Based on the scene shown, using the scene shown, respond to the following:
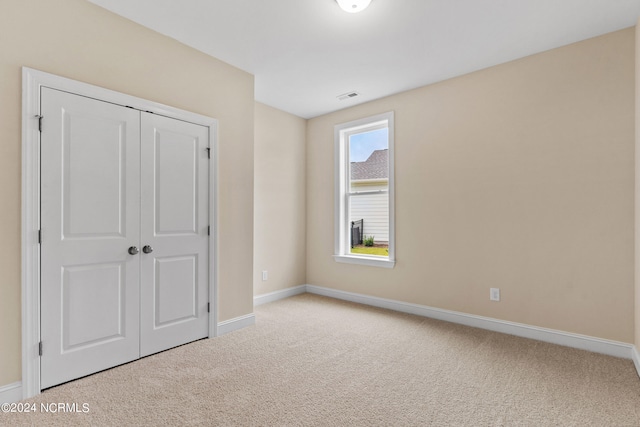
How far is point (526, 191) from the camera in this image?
3064mm

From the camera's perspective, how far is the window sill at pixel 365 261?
405 cm

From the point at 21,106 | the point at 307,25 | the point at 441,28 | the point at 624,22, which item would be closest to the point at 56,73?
the point at 21,106

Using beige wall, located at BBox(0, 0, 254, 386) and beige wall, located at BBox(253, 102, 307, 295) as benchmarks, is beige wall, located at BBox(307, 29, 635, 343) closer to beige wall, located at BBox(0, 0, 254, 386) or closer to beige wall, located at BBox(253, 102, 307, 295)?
beige wall, located at BBox(253, 102, 307, 295)

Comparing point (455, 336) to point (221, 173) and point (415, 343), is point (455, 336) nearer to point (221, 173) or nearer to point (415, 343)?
point (415, 343)

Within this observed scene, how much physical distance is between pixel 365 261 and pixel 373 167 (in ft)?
4.13

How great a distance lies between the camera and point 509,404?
6.52 feet

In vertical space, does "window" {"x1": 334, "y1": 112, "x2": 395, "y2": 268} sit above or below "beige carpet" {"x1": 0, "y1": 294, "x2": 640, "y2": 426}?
above

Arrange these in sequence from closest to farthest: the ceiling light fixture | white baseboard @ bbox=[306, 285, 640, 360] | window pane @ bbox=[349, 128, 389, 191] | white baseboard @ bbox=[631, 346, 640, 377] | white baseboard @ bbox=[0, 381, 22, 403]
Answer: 1. white baseboard @ bbox=[0, 381, 22, 403]
2. the ceiling light fixture
3. white baseboard @ bbox=[631, 346, 640, 377]
4. white baseboard @ bbox=[306, 285, 640, 360]
5. window pane @ bbox=[349, 128, 389, 191]

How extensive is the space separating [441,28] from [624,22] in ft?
4.60

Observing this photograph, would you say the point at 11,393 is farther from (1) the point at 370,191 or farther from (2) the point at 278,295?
(1) the point at 370,191

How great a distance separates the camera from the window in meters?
4.15

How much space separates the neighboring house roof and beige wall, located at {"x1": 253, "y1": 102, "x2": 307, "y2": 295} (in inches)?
33.7

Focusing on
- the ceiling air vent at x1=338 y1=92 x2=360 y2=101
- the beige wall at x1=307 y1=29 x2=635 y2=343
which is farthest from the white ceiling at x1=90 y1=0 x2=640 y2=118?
the ceiling air vent at x1=338 y1=92 x2=360 y2=101

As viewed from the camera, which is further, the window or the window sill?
the window
